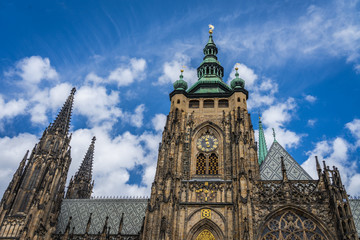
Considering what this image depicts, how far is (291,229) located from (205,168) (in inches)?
319

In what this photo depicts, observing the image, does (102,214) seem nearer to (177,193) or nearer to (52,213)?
(52,213)

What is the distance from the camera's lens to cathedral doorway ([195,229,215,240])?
932 inches

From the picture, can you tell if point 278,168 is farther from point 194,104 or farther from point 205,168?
point 194,104

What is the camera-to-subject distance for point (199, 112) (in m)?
31.1

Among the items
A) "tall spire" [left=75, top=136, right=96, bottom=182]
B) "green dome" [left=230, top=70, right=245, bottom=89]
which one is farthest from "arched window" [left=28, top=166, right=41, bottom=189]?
"green dome" [left=230, top=70, right=245, bottom=89]

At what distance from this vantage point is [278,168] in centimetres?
2847

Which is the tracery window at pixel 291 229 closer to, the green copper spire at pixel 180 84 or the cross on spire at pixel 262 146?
the green copper spire at pixel 180 84

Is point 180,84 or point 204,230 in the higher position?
point 180,84

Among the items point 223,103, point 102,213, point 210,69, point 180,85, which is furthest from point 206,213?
point 210,69

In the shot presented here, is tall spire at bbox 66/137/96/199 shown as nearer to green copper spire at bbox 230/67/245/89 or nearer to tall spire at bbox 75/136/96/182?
tall spire at bbox 75/136/96/182

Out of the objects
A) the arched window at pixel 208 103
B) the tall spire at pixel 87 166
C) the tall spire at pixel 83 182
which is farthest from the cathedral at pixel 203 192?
the tall spire at pixel 87 166

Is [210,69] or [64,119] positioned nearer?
[210,69]

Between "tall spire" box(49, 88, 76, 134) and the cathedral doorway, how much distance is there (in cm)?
2475

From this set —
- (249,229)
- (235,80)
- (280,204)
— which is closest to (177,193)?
(249,229)
